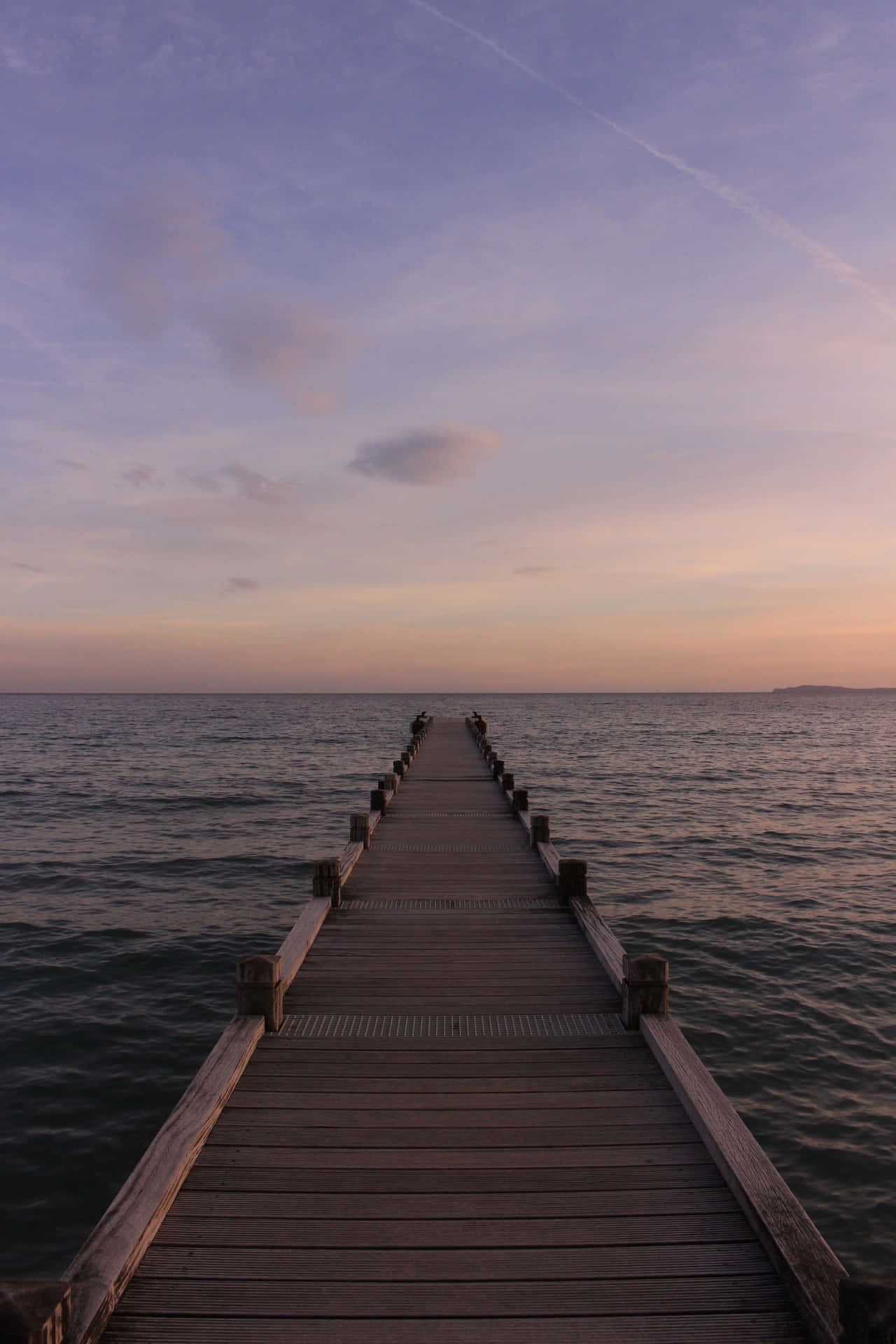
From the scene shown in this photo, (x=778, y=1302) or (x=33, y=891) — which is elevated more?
(x=778, y=1302)

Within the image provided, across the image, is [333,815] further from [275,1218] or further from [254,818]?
[275,1218]

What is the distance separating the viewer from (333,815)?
28.8 m

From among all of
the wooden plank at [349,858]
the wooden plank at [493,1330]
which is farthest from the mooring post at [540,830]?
the wooden plank at [493,1330]

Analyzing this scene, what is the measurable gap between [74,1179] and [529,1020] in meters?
4.58

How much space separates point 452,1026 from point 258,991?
1.83 metres

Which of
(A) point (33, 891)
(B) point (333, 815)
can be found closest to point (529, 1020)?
(A) point (33, 891)

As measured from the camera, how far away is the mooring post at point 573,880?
11141 millimetres

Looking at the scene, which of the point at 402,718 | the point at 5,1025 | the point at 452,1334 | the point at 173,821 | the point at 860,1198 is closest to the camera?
the point at 452,1334

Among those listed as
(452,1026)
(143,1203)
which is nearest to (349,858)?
(452,1026)

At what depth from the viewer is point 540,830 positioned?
47.8ft

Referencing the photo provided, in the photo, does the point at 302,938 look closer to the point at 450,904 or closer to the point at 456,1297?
the point at 450,904

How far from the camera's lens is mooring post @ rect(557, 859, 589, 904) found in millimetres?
11141

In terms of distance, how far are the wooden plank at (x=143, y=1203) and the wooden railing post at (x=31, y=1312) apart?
0.31m

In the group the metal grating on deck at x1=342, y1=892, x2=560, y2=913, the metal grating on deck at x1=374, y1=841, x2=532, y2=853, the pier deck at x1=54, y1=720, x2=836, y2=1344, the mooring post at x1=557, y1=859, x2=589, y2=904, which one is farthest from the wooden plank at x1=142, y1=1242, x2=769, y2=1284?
the metal grating on deck at x1=374, y1=841, x2=532, y2=853
